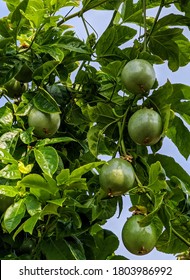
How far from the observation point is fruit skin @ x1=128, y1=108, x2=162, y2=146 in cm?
148

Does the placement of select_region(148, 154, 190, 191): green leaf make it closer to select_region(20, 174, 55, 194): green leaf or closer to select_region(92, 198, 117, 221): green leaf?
select_region(92, 198, 117, 221): green leaf

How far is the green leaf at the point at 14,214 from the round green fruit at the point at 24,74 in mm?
380

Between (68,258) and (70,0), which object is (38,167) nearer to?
(68,258)

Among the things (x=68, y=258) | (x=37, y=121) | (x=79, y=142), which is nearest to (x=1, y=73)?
(x=37, y=121)

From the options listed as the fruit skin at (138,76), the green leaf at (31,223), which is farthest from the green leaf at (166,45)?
the green leaf at (31,223)

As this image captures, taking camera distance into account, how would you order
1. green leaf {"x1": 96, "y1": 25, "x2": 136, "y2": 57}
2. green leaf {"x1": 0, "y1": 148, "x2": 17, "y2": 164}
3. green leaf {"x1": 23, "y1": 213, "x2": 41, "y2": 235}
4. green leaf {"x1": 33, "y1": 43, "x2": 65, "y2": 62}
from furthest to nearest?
green leaf {"x1": 96, "y1": 25, "x2": 136, "y2": 57}
green leaf {"x1": 33, "y1": 43, "x2": 65, "y2": 62}
green leaf {"x1": 0, "y1": 148, "x2": 17, "y2": 164}
green leaf {"x1": 23, "y1": 213, "x2": 41, "y2": 235}

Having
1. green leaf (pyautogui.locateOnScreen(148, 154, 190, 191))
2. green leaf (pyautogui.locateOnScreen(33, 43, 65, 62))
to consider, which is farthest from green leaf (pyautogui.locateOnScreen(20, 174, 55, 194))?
green leaf (pyautogui.locateOnScreen(148, 154, 190, 191))

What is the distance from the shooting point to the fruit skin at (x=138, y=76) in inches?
59.4

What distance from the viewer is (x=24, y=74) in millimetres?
1742

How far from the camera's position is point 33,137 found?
164 cm

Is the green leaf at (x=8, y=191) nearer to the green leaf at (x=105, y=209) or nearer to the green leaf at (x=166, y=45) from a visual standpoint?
the green leaf at (x=105, y=209)

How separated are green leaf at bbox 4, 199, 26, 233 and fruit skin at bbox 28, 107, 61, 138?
21cm

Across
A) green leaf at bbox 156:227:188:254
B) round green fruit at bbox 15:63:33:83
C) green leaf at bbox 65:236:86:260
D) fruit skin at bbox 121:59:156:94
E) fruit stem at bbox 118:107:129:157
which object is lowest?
green leaf at bbox 156:227:188:254

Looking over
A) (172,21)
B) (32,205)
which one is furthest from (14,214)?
(172,21)
